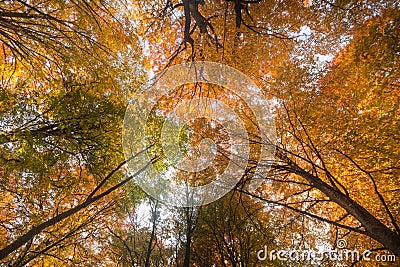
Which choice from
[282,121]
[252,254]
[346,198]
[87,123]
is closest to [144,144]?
[87,123]

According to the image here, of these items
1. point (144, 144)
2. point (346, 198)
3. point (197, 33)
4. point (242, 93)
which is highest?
point (197, 33)

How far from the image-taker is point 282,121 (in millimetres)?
4277

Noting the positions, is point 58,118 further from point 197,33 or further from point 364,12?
point 364,12

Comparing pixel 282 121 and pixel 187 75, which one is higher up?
pixel 187 75

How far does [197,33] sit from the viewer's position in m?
5.08

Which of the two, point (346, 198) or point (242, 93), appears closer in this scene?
point (346, 198)

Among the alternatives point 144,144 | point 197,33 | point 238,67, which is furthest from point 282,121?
point 144,144

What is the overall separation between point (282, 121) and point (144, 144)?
3.00 m

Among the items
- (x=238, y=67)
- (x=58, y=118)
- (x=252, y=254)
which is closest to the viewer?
(x=58, y=118)

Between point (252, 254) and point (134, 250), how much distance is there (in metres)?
4.63

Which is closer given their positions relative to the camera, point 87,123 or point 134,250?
point 87,123

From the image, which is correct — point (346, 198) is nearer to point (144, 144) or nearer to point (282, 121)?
point (282, 121)

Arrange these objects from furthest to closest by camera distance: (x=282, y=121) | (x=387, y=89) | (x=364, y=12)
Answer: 1. (x=282, y=121)
2. (x=387, y=89)
3. (x=364, y=12)

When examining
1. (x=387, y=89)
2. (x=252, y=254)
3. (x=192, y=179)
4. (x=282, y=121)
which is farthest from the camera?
(x=192, y=179)
